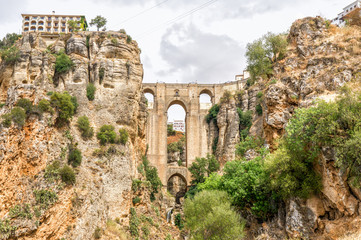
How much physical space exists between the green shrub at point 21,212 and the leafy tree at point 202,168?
27109mm

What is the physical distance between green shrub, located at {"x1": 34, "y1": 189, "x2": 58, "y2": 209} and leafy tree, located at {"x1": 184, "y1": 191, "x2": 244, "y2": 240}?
8.40 metres

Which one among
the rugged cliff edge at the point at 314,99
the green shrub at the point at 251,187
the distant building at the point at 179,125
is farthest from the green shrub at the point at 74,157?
the distant building at the point at 179,125

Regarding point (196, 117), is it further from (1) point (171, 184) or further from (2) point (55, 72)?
(2) point (55, 72)

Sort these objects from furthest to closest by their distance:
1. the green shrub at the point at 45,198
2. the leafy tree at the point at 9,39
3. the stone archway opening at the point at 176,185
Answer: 1. the stone archway opening at the point at 176,185
2. the leafy tree at the point at 9,39
3. the green shrub at the point at 45,198

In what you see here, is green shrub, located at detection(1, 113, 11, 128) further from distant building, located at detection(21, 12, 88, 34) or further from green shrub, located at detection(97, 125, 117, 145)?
distant building, located at detection(21, 12, 88, 34)

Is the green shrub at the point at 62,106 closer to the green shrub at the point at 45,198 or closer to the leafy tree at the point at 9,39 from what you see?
the green shrub at the point at 45,198

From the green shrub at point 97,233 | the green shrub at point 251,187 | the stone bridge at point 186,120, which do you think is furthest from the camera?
the stone bridge at point 186,120

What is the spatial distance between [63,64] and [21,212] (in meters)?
14.9

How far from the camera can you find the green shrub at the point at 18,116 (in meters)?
20.3

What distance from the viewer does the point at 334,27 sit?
22828 millimetres

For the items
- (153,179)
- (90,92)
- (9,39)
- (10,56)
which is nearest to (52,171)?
(90,92)

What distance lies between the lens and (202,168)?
44.5 m

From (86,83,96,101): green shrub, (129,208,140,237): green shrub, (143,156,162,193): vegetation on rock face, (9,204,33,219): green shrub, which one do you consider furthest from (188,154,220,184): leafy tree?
(9,204,33,219): green shrub

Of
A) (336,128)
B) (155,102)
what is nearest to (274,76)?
(336,128)
